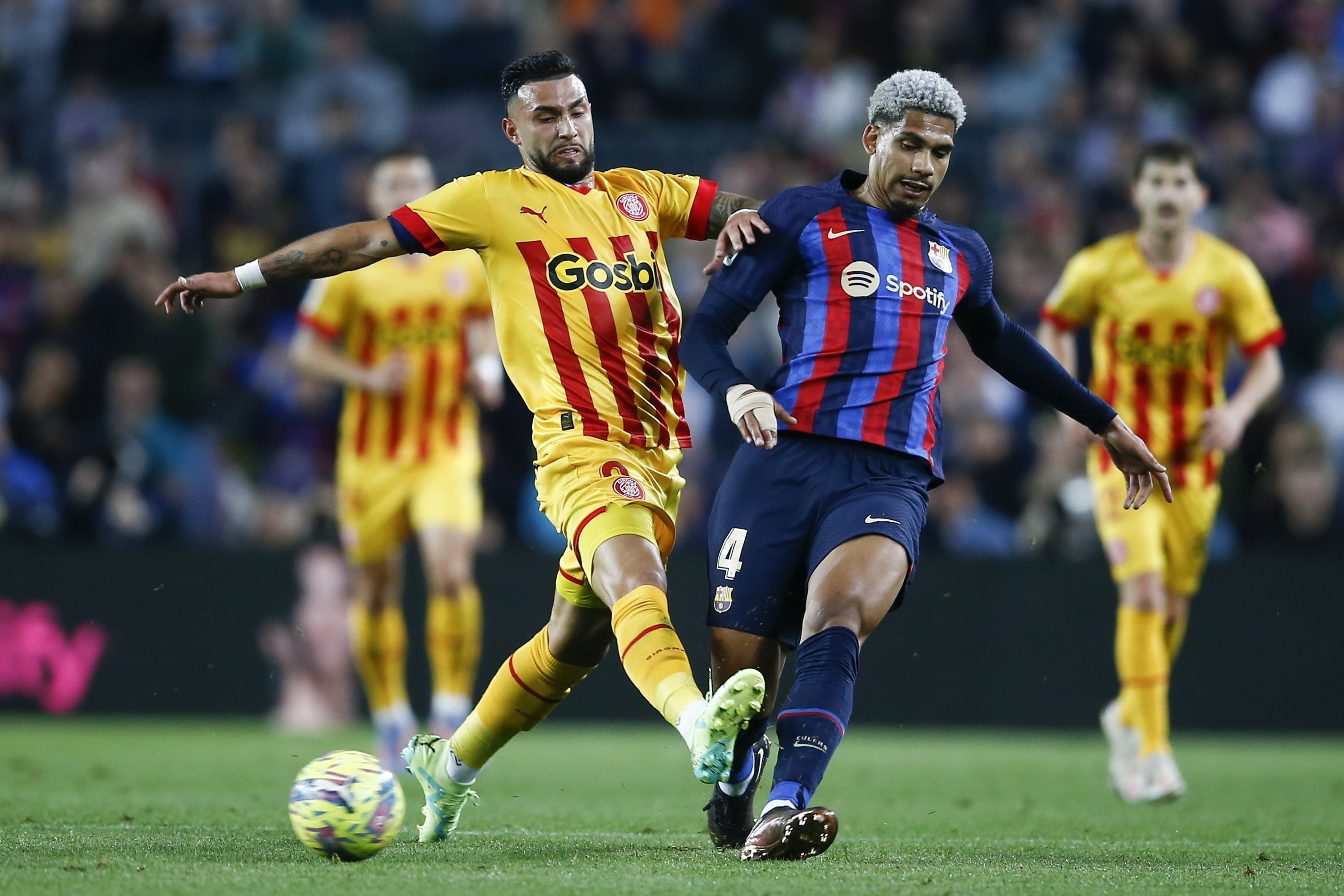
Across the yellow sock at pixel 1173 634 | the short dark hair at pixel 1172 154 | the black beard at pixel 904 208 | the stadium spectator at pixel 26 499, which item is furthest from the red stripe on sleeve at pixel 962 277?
the stadium spectator at pixel 26 499

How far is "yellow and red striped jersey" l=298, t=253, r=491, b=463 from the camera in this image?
8.85 metres

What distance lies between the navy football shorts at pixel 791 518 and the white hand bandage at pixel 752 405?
0.36 m

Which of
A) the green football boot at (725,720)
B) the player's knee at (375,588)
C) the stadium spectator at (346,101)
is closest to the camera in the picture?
the green football boot at (725,720)

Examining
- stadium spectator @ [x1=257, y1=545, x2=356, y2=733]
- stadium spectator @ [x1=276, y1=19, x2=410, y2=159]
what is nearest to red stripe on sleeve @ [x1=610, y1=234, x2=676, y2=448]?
stadium spectator @ [x1=257, y1=545, x2=356, y2=733]

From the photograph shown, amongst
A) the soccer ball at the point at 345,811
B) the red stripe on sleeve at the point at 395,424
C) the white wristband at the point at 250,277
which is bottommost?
the soccer ball at the point at 345,811

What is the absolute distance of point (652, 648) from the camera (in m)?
4.80

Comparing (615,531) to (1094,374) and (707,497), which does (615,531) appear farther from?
(707,497)

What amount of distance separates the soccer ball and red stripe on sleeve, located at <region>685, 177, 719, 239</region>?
2071mm

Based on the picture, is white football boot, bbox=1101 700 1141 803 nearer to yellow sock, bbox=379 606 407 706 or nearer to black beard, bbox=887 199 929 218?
black beard, bbox=887 199 929 218

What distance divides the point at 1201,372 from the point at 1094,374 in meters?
0.51

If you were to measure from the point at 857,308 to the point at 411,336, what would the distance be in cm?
409

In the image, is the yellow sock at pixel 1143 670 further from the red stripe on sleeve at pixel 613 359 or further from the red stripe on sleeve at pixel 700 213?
the red stripe on sleeve at pixel 613 359

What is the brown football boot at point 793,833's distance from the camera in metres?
4.53

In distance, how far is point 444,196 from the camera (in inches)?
213
